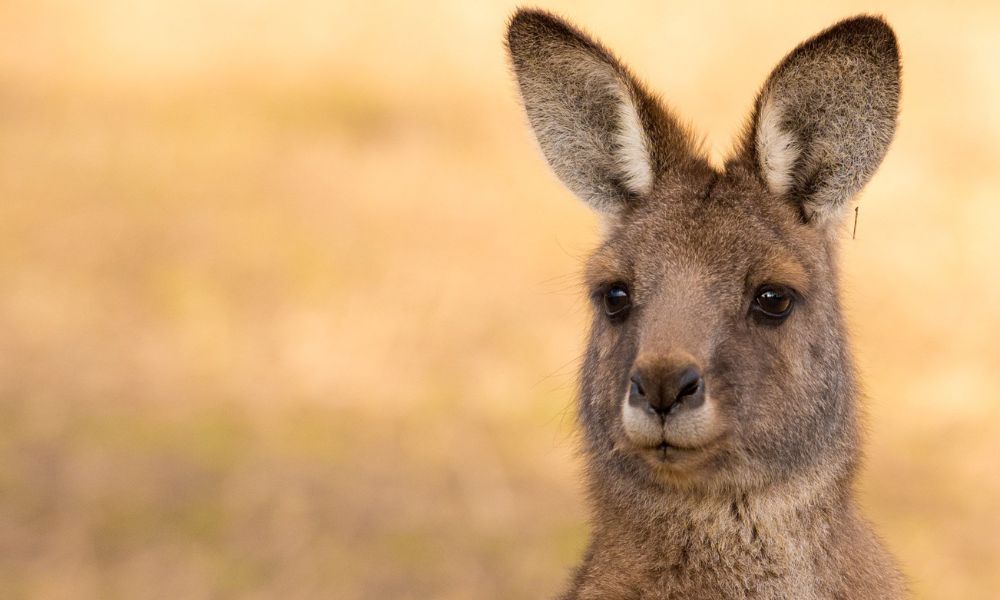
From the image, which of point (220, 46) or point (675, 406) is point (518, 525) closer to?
point (675, 406)

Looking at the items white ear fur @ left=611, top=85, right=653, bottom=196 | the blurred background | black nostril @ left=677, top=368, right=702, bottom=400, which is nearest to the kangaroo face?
black nostril @ left=677, top=368, right=702, bottom=400

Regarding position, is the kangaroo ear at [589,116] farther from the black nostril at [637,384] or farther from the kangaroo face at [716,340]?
the black nostril at [637,384]

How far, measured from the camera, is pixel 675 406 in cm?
A: 504

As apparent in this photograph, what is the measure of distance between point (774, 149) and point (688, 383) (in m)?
1.08

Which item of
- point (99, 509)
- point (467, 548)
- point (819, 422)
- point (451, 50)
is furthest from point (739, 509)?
point (451, 50)

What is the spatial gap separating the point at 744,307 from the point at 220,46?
34.4 ft

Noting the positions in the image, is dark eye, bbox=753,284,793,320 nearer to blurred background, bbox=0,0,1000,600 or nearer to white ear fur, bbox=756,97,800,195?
white ear fur, bbox=756,97,800,195

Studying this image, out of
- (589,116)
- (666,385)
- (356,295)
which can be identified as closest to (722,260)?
(666,385)

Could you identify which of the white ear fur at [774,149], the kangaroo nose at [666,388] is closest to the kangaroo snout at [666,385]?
the kangaroo nose at [666,388]

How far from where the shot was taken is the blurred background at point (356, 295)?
358 inches

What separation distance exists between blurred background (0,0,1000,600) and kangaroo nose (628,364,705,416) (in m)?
1.46

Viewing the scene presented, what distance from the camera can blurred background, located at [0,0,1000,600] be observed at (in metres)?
9.09

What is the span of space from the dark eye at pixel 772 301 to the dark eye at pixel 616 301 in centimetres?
44

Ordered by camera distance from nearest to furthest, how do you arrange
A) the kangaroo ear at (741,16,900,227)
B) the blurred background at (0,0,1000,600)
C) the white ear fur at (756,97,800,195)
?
the kangaroo ear at (741,16,900,227)
the white ear fur at (756,97,800,195)
the blurred background at (0,0,1000,600)
